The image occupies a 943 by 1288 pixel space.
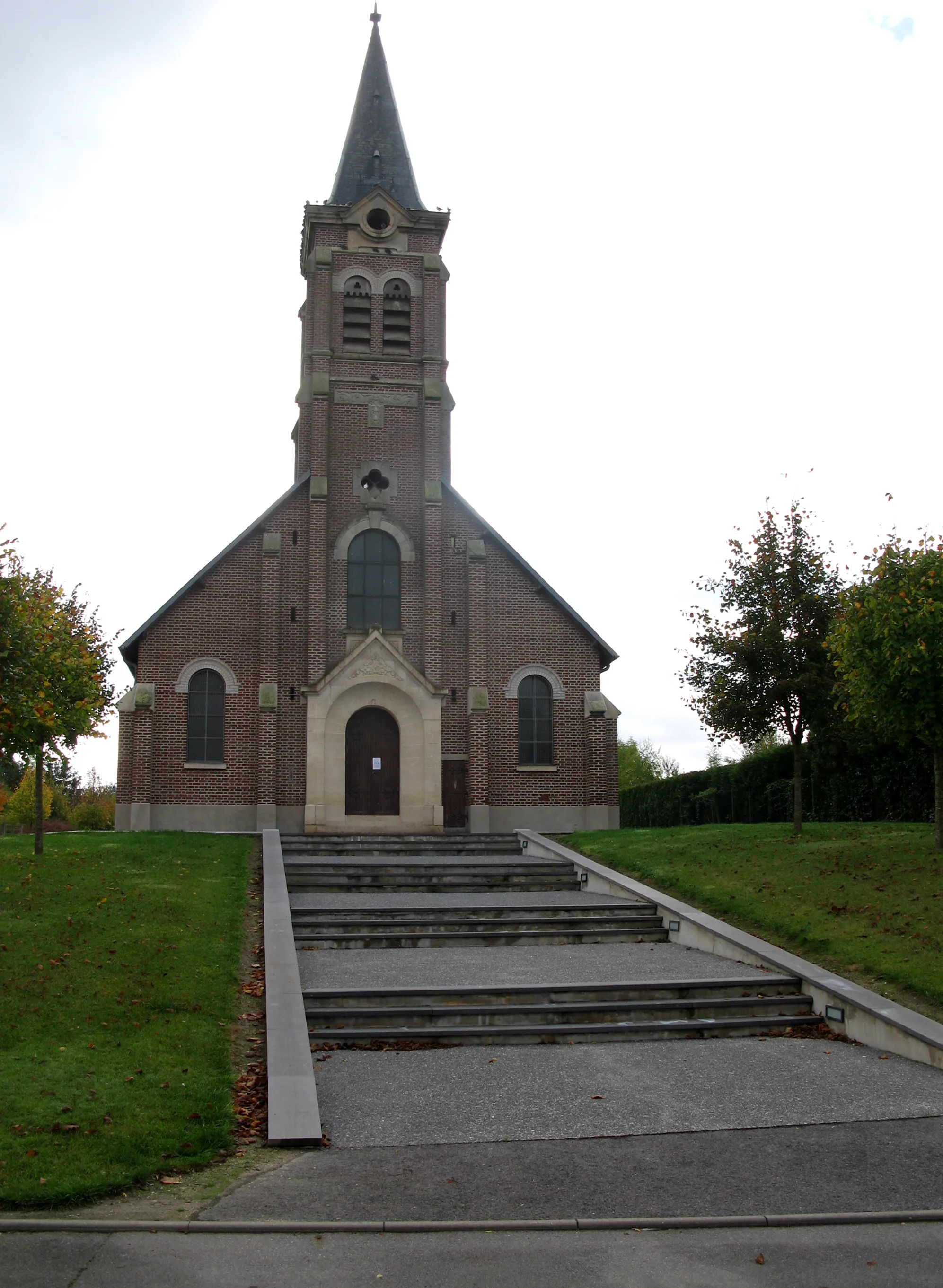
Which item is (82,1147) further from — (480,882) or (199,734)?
(199,734)

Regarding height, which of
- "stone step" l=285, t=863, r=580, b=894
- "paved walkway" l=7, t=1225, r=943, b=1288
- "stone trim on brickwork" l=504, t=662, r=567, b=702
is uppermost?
"stone trim on brickwork" l=504, t=662, r=567, b=702

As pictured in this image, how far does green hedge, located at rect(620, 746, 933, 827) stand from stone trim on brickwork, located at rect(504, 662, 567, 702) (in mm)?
6187

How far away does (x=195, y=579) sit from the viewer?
82.9ft

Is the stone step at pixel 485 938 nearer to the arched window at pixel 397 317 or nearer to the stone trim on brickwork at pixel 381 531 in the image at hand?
the stone trim on brickwork at pixel 381 531

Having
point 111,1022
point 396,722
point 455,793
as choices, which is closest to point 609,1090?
point 111,1022

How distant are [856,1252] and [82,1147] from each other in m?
4.45

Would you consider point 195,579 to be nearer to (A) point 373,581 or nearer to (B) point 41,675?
(A) point 373,581

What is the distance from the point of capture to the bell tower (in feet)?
85.3

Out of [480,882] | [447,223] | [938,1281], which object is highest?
[447,223]

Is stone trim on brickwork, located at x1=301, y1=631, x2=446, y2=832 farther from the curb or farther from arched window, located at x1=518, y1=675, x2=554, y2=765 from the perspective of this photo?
the curb

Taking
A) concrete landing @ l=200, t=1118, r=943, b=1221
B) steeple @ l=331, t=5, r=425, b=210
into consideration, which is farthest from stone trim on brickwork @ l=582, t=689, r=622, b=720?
concrete landing @ l=200, t=1118, r=943, b=1221

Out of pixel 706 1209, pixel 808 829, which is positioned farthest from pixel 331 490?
pixel 706 1209

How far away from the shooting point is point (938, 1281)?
18.0ft

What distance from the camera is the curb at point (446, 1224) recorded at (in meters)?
5.91
